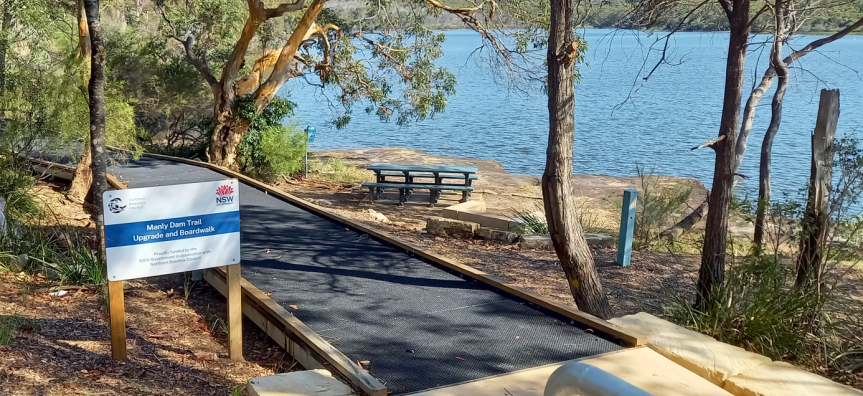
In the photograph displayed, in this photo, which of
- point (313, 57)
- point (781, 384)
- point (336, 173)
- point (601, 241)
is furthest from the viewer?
point (336, 173)

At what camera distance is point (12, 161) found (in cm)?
1020

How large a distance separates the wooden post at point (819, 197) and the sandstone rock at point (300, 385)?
3.74m

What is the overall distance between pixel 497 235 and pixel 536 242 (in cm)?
63

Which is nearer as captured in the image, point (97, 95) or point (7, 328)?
point (7, 328)

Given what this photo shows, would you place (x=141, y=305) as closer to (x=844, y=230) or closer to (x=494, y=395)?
(x=494, y=395)

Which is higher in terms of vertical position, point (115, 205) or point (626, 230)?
point (115, 205)

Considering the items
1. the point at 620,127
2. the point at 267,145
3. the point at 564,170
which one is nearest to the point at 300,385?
the point at 564,170

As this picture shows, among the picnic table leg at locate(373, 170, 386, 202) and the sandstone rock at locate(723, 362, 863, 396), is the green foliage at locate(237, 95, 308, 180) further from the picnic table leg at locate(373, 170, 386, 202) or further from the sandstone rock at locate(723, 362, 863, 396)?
the sandstone rock at locate(723, 362, 863, 396)

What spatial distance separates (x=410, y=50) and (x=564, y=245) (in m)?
11.8

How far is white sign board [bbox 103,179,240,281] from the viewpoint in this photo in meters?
4.53

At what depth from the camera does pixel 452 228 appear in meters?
11.1

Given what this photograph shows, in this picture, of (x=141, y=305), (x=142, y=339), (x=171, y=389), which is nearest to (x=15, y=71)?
(x=141, y=305)

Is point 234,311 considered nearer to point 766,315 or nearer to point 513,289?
point 513,289

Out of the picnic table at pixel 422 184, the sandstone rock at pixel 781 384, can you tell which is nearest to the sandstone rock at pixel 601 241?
the picnic table at pixel 422 184
